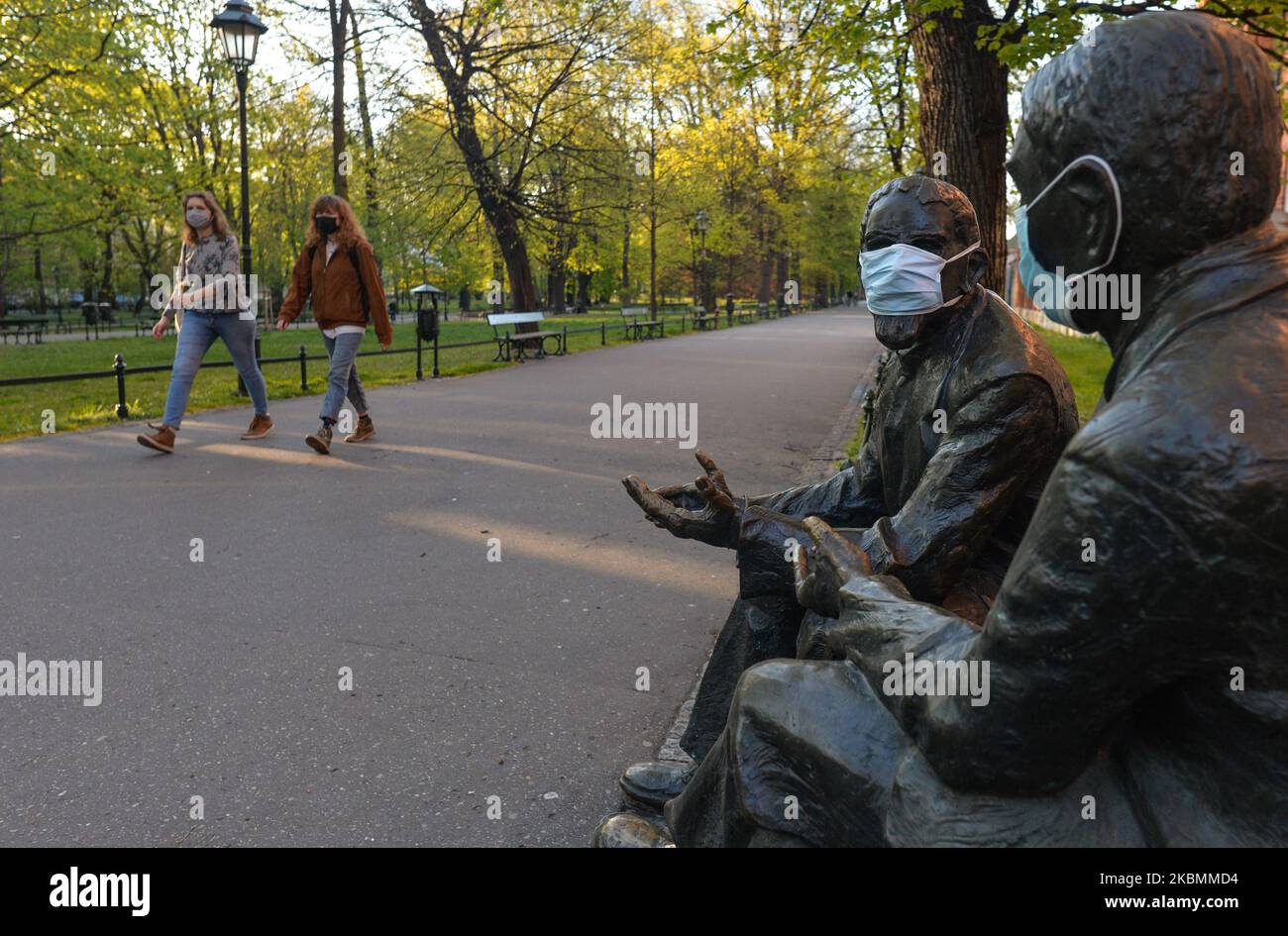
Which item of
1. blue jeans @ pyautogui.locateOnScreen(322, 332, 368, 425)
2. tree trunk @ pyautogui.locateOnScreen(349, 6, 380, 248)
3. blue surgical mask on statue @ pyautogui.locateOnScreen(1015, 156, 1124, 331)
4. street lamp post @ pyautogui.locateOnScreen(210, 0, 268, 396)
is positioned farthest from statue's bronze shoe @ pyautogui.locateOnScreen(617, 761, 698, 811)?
tree trunk @ pyautogui.locateOnScreen(349, 6, 380, 248)

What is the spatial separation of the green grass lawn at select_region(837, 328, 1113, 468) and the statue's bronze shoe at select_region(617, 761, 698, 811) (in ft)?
12.6

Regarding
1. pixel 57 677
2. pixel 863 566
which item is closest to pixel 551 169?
pixel 57 677

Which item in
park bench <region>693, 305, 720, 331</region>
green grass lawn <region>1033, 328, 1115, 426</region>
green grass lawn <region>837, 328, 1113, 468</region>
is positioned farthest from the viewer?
park bench <region>693, 305, 720, 331</region>

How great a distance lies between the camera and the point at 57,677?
4191 mm

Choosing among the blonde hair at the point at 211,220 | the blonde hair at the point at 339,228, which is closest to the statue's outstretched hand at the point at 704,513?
the blonde hair at the point at 339,228

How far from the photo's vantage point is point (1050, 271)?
161 centimetres

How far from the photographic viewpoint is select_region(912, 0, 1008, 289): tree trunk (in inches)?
353

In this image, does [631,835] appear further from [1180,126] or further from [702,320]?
[702,320]

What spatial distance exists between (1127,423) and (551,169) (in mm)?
23290

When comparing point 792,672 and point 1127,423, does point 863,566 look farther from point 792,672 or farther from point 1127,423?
point 1127,423

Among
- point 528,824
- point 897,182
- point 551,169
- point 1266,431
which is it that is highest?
point 551,169

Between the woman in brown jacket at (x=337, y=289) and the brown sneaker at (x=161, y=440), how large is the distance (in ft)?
3.96

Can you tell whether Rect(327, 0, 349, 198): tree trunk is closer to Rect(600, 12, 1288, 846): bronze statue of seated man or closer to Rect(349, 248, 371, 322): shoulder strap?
Rect(349, 248, 371, 322): shoulder strap

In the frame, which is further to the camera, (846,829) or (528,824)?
(528,824)
